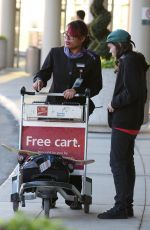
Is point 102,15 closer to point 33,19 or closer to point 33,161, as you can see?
point 33,161

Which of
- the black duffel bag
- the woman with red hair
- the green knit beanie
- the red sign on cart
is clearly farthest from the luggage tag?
the green knit beanie

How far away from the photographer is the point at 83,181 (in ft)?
21.4

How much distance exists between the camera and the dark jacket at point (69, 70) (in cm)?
669

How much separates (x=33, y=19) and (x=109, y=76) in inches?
973

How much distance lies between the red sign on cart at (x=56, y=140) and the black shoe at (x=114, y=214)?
570 mm


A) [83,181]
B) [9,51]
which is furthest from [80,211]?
[9,51]

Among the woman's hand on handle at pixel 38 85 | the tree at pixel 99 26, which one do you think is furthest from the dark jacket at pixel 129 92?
the tree at pixel 99 26

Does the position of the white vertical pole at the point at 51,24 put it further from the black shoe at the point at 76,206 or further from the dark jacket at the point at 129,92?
the dark jacket at the point at 129,92

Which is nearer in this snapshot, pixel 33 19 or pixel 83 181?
pixel 83 181

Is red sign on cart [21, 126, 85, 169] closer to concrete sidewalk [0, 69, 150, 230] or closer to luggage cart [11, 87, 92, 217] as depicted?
luggage cart [11, 87, 92, 217]

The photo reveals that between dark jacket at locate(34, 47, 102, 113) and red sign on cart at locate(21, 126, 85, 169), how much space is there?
44cm

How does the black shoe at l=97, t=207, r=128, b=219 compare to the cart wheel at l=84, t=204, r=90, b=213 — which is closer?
the black shoe at l=97, t=207, r=128, b=219

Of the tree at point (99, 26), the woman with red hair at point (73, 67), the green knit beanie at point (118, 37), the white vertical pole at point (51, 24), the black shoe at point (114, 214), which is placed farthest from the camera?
the white vertical pole at point (51, 24)

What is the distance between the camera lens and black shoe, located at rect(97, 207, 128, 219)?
6.50m
